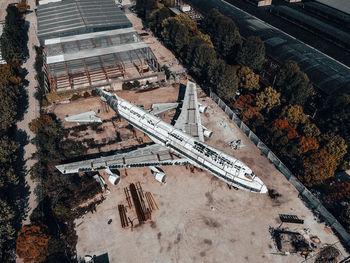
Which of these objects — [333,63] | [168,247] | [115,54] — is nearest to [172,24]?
[115,54]

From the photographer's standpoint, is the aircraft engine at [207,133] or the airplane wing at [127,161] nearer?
the airplane wing at [127,161]

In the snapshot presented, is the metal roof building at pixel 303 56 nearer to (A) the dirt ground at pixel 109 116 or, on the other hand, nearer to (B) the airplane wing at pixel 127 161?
(A) the dirt ground at pixel 109 116

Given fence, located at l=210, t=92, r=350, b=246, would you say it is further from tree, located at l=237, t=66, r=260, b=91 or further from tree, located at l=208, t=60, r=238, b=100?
tree, located at l=237, t=66, r=260, b=91

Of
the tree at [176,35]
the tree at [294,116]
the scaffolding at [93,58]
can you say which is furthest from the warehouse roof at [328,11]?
the scaffolding at [93,58]

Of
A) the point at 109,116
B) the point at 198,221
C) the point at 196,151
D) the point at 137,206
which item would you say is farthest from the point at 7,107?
the point at 198,221

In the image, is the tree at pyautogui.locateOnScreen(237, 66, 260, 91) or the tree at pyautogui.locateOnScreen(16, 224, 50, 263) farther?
the tree at pyautogui.locateOnScreen(237, 66, 260, 91)

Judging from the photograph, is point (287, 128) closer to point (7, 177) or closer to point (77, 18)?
point (7, 177)

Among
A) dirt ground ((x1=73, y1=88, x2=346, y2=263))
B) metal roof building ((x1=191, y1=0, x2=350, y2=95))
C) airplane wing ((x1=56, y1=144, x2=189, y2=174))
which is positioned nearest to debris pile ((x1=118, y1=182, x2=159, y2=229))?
dirt ground ((x1=73, y1=88, x2=346, y2=263))
